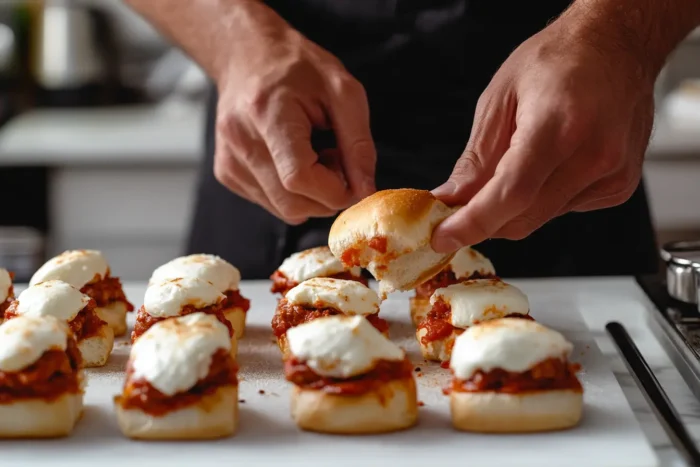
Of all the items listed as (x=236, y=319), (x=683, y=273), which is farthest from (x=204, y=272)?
(x=683, y=273)

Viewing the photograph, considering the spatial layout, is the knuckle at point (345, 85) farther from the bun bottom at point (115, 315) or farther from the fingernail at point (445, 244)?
the bun bottom at point (115, 315)

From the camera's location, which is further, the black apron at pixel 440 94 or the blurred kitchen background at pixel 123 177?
the blurred kitchen background at pixel 123 177

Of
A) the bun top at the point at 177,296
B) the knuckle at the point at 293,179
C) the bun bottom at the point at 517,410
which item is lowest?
the bun bottom at the point at 517,410

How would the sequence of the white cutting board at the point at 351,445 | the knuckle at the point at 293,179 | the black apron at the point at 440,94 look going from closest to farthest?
the white cutting board at the point at 351,445
the knuckle at the point at 293,179
the black apron at the point at 440,94

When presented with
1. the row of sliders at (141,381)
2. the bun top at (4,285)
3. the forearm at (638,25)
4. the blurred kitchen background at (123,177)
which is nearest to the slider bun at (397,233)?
the row of sliders at (141,381)

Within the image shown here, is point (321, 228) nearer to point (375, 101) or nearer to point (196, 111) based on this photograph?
point (375, 101)

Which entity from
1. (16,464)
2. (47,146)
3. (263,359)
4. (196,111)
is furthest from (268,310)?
(196,111)
